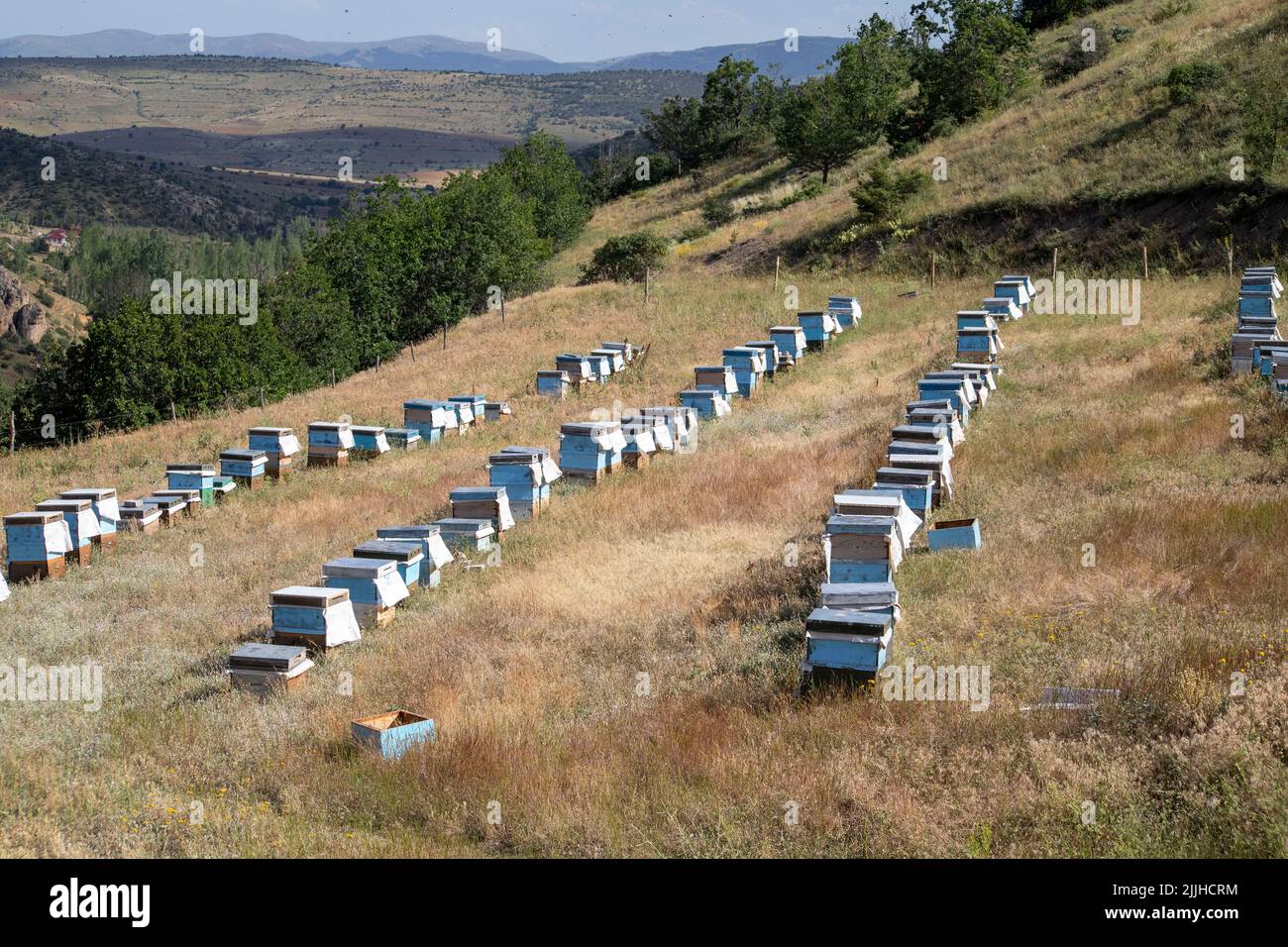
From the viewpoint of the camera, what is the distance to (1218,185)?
111 feet

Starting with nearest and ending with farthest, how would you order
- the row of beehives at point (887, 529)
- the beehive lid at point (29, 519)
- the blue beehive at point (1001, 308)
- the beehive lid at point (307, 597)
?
1. the row of beehives at point (887, 529)
2. the beehive lid at point (307, 597)
3. the beehive lid at point (29, 519)
4. the blue beehive at point (1001, 308)

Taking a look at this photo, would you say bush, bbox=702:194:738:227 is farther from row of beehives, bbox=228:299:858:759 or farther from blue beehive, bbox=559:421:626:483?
blue beehive, bbox=559:421:626:483

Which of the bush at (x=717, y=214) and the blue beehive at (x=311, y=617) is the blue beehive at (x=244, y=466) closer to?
the blue beehive at (x=311, y=617)

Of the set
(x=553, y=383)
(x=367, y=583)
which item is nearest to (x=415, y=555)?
(x=367, y=583)

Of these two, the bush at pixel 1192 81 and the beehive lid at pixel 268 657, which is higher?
the bush at pixel 1192 81

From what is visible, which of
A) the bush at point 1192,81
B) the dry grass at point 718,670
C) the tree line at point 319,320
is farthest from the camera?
the tree line at point 319,320

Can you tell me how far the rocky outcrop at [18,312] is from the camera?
127000 mm

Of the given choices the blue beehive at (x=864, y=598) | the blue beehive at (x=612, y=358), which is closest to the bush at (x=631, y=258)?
the blue beehive at (x=612, y=358)

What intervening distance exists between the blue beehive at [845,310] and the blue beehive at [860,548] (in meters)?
22.7

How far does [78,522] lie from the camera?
16.7 metres

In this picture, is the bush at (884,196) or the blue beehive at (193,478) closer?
the blue beehive at (193,478)

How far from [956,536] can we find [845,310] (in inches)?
850
